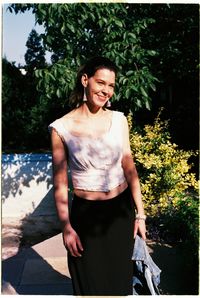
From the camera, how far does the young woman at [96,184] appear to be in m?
2.19

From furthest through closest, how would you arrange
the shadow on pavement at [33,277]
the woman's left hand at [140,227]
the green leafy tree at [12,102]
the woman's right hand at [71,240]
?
the green leafy tree at [12,102] → the shadow on pavement at [33,277] → the woman's left hand at [140,227] → the woman's right hand at [71,240]

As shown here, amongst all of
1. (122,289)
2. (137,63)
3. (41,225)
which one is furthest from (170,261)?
(41,225)

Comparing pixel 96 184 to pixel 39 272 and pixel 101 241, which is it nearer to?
pixel 101 241

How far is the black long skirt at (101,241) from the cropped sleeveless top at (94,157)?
0.12 meters

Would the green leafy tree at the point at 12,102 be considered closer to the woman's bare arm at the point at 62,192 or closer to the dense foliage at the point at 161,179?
the dense foliage at the point at 161,179

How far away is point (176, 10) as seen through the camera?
573cm

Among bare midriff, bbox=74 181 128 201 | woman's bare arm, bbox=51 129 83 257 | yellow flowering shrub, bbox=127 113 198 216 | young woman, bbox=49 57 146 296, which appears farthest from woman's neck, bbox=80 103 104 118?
yellow flowering shrub, bbox=127 113 198 216

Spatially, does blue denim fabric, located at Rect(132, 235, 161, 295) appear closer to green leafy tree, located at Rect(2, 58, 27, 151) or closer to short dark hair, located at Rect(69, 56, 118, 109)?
short dark hair, located at Rect(69, 56, 118, 109)

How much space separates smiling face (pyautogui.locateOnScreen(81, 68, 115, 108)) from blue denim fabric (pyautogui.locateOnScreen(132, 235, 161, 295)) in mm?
950

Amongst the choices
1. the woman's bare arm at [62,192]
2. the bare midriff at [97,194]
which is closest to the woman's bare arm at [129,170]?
the bare midriff at [97,194]

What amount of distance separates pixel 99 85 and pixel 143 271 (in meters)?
1.37

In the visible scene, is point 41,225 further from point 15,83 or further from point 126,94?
point 15,83

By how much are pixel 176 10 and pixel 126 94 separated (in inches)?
79.2

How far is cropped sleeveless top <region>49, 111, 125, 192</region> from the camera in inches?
86.2
